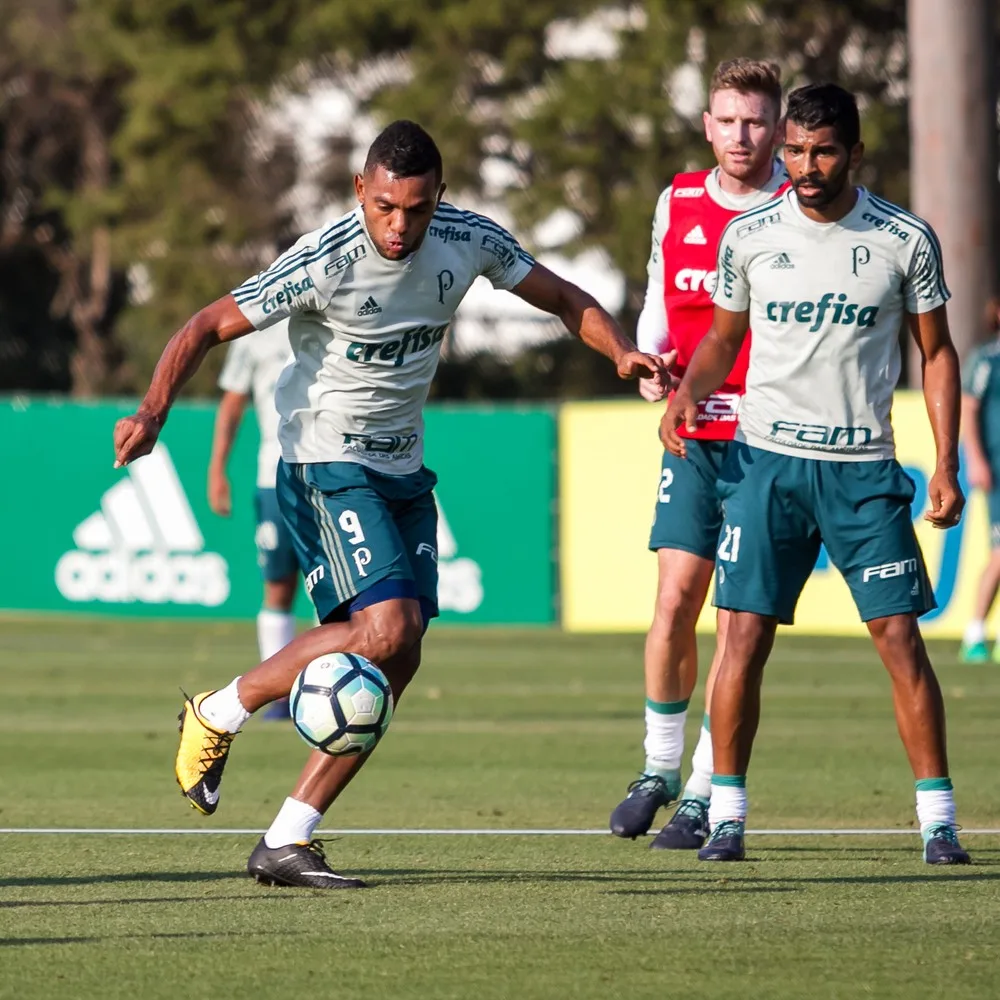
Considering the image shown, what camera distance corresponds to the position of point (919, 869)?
23.1 ft

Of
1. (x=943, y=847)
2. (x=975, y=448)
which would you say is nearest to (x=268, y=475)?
(x=975, y=448)

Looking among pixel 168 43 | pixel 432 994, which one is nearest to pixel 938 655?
pixel 432 994

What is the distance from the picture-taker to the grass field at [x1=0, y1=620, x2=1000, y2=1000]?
5.38 metres

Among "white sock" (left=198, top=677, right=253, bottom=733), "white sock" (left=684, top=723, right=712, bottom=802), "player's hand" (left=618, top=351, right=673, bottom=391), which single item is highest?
"player's hand" (left=618, top=351, right=673, bottom=391)

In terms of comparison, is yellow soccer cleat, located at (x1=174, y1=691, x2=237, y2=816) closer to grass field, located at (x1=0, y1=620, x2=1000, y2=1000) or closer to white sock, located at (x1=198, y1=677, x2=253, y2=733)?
white sock, located at (x1=198, y1=677, x2=253, y2=733)

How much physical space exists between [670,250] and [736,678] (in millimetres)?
1590

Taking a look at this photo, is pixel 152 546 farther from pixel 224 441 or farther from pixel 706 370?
pixel 706 370

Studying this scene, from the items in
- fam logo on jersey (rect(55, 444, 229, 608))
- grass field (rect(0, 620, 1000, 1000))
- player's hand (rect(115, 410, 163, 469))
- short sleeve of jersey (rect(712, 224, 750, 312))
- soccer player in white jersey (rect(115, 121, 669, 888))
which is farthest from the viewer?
fam logo on jersey (rect(55, 444, 229, 608))

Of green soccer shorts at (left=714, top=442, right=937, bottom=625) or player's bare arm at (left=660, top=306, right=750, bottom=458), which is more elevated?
player's bare arm at (left=660, top=306, right=750, bottom=458)

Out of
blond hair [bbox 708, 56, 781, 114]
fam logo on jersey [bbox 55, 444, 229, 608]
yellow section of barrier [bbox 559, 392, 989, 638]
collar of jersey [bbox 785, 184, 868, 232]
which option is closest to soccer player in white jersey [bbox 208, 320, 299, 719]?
blond hair [bbox 708, 56, 781, 114]

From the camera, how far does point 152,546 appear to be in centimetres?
2025

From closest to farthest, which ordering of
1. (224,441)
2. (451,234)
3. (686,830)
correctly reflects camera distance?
(451,234) → (686,830) → (224,441)

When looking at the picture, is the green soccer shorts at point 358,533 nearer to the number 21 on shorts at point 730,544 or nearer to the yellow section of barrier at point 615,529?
the number 21 on shorts at point 730,544

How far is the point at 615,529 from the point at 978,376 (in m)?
4.52
